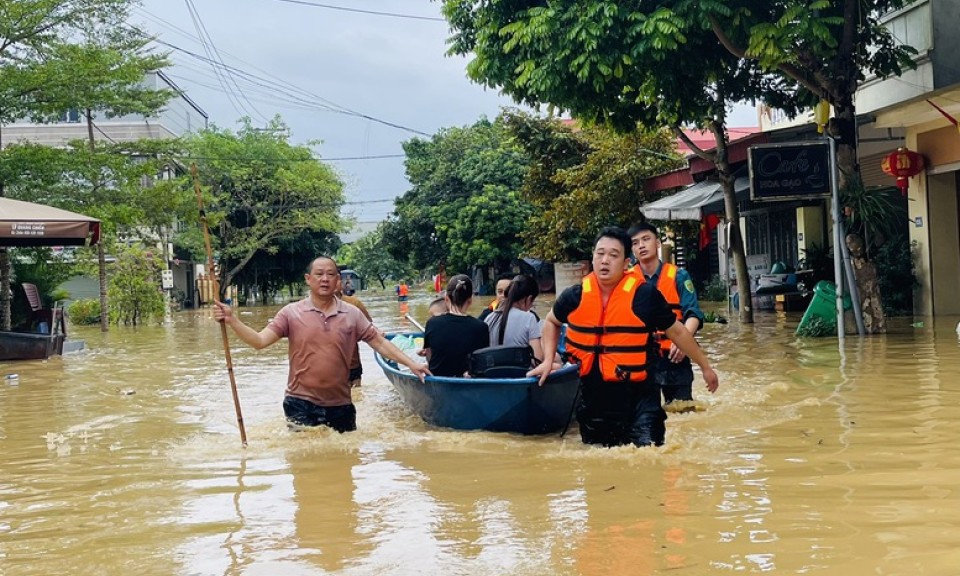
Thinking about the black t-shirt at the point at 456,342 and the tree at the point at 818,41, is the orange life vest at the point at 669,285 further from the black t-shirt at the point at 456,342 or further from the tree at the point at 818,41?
the tree at the point at 818,41

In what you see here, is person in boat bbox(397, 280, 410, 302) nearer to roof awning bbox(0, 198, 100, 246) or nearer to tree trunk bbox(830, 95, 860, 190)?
roof awning bbox(0, 198, 100, 246)

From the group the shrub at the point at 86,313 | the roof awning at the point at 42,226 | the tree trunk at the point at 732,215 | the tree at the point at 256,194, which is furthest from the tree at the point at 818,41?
the tree at the point at 256,194

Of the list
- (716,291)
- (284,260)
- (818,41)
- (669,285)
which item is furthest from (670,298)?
(284,260)

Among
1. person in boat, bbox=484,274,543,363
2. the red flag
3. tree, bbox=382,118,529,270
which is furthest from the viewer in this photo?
tree, bbox=382,118,529,270

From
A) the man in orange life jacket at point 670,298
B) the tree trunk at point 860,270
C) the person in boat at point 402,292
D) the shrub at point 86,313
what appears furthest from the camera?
the person in boat at point 402,292

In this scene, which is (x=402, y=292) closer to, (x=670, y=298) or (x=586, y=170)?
(x=586, y=170)

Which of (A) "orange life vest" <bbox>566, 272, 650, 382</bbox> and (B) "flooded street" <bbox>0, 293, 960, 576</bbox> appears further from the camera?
(A) "orange life vest" <bbox>566, 272, 650, 382</bbox>

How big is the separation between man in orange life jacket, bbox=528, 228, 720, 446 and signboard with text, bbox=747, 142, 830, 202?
8.97 metres

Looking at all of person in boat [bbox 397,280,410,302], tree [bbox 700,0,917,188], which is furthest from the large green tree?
person in boat [bbox 397,280,410,302]

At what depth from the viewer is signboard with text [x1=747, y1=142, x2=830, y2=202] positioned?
1434 centimetres

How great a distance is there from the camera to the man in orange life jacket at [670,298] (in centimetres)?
762

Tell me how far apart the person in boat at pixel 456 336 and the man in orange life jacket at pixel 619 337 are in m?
2.24

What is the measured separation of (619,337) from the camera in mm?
5984

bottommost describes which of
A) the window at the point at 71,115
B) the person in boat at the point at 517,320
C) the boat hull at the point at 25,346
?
the boat hull at the point at 25,346
